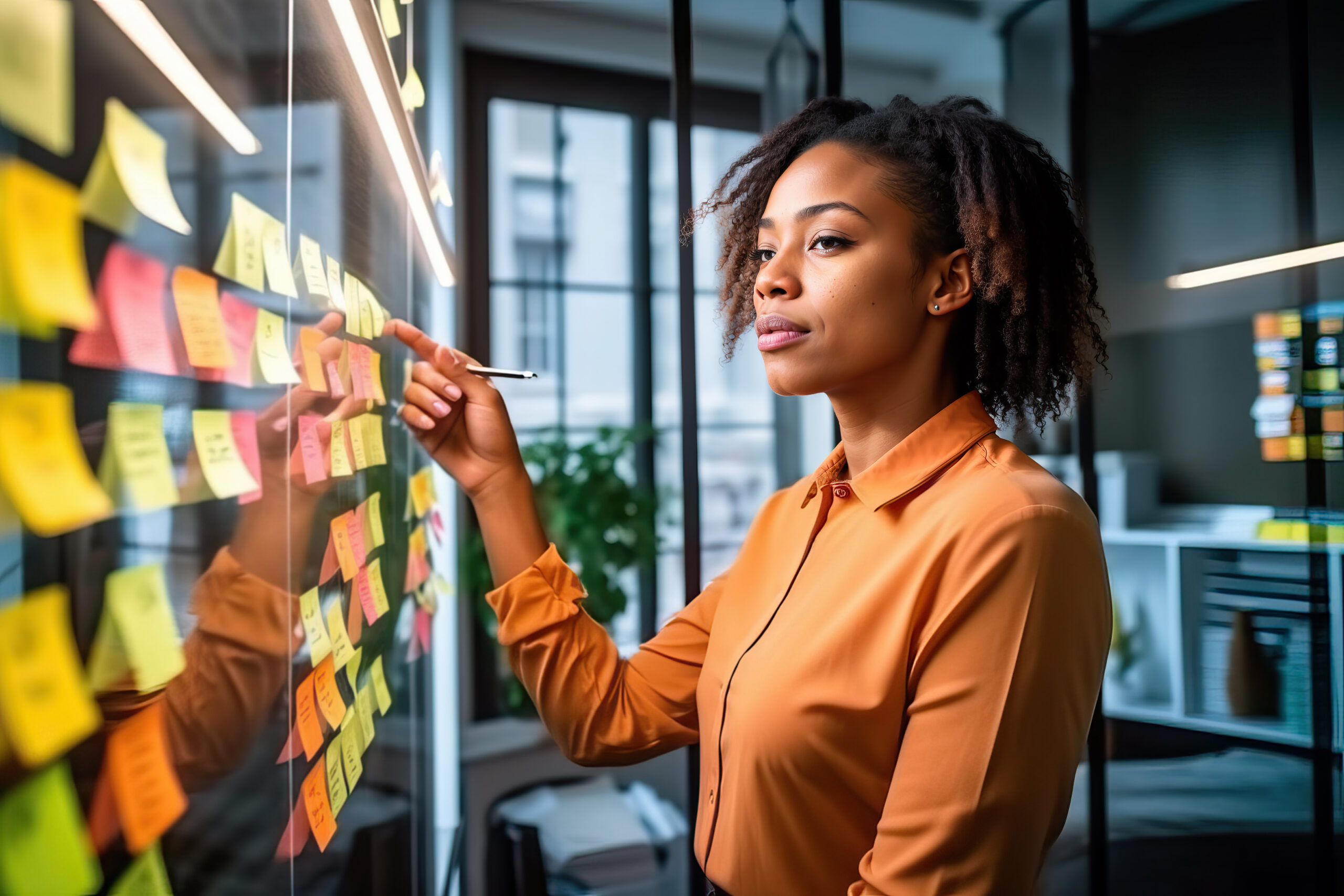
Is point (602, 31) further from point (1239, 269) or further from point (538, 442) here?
point (1239, 269)

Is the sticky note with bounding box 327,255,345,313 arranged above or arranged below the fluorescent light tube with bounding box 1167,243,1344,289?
below

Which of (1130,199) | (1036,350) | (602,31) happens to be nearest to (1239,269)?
(1130,199)

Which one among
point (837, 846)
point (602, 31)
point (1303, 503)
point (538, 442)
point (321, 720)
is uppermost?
point (602, 31)

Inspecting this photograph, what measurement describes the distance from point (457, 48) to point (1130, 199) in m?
2.33

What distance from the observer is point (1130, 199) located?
6.03 feet

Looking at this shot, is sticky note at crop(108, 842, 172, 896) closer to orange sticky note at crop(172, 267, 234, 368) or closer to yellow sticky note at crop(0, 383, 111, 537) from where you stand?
yellow sticky note at crop(0, 383, 111, 537)

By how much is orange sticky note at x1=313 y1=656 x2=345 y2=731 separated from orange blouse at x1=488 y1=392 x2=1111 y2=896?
231mm

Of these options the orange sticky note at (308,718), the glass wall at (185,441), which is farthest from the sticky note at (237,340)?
the orange sticky note at (308,718)

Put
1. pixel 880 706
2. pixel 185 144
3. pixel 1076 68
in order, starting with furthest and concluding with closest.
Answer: pixel 1076 68, pixel 880 706, pixel 185 144

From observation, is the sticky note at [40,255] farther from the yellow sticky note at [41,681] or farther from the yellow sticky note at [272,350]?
the yellow sticky note at [272,350]

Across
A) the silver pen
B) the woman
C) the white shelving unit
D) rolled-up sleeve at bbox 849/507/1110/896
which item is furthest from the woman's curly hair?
the white shelving unit

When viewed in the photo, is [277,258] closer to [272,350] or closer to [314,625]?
[272,350]

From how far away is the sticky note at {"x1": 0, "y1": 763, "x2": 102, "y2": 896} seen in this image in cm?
37

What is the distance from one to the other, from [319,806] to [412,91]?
119 centimetres
